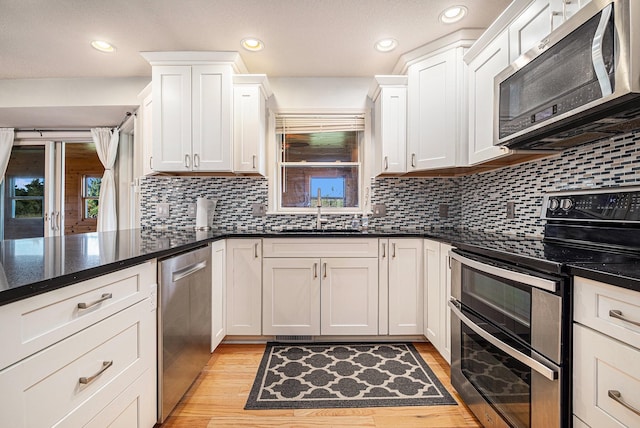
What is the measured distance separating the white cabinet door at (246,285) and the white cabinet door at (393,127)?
129 centimetres

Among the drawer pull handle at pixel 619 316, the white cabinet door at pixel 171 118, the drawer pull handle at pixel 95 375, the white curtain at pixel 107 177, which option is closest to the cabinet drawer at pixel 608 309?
the drawer pull handle at pixel 619 316

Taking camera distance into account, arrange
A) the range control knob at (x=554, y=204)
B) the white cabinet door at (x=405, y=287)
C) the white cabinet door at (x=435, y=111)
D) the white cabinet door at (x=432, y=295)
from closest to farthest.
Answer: the range control knob at (x=554, y=204) → the white cabinet door at (x=432, y=295) → the white cabinet door at (x=435, y=111) → the white cabinet door at (x=405, y=287)

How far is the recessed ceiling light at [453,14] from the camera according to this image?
203 centimetres

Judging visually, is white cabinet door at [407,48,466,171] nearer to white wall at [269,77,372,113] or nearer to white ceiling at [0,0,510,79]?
white ceiling at [0,0,510,79]

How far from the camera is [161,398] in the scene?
57.0 inches

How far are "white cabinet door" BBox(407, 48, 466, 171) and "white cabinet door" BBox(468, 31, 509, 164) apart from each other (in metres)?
0.14

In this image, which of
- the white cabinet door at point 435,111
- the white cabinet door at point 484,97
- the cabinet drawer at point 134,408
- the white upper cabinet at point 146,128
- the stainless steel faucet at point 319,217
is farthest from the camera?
the stainless steel faucet at point 319,217

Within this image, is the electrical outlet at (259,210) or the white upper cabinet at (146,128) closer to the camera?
the white upper cabinet at (146,128)

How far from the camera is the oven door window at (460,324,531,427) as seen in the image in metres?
→ 1.18

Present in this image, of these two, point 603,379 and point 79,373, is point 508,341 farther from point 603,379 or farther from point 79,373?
point 79,373

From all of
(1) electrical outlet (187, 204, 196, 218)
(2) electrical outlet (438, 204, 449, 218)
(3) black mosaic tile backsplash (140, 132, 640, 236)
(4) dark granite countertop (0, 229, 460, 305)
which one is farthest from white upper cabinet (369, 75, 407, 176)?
(1) electrical outlet (187, 204, 196, 218)

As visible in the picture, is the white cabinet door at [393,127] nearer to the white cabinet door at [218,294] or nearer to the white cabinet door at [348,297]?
the white cabinet door at [348,297]

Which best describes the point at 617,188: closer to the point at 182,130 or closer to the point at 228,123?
→ the point at 228,123

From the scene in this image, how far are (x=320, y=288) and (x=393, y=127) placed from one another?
4.83 feet
